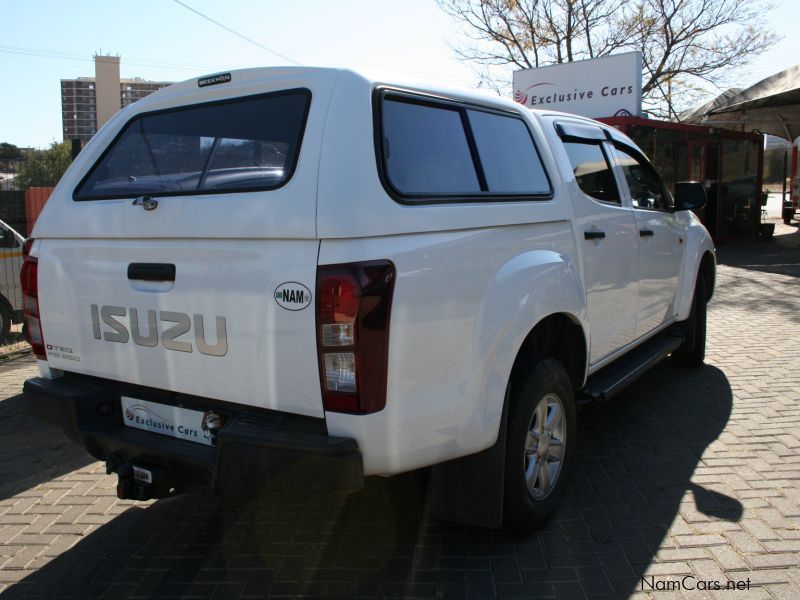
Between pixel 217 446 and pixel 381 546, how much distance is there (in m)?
1.10

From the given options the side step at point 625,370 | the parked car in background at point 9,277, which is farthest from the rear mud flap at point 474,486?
the parked car in background at point 9,277

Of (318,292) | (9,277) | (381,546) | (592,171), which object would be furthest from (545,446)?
(9,277)

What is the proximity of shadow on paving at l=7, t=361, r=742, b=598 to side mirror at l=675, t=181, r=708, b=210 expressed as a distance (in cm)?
192

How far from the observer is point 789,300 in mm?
9414

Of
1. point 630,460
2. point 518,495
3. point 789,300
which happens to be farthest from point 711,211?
point 518,495

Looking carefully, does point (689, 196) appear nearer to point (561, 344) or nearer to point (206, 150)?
point (561, 344)

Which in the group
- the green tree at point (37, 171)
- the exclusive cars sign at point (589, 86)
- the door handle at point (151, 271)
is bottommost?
the door handle at point (151, 271)

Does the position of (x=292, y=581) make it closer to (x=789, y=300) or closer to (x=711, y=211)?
(x=789, y=300)

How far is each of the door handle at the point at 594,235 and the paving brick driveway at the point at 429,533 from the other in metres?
1.34

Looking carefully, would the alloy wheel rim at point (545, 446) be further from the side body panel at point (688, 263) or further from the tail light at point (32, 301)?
the side body panel at point (688, 263)

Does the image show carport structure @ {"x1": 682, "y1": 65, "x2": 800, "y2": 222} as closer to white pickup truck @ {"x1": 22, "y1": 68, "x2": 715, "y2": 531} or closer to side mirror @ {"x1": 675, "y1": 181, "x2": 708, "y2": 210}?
side mirror @ {"x1": 675, "y1": 181, "x2": 708, "y2": 210}

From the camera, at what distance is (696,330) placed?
5.84m

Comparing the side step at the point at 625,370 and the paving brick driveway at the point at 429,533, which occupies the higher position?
the side step at the point at 625,370

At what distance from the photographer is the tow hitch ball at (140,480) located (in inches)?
104
